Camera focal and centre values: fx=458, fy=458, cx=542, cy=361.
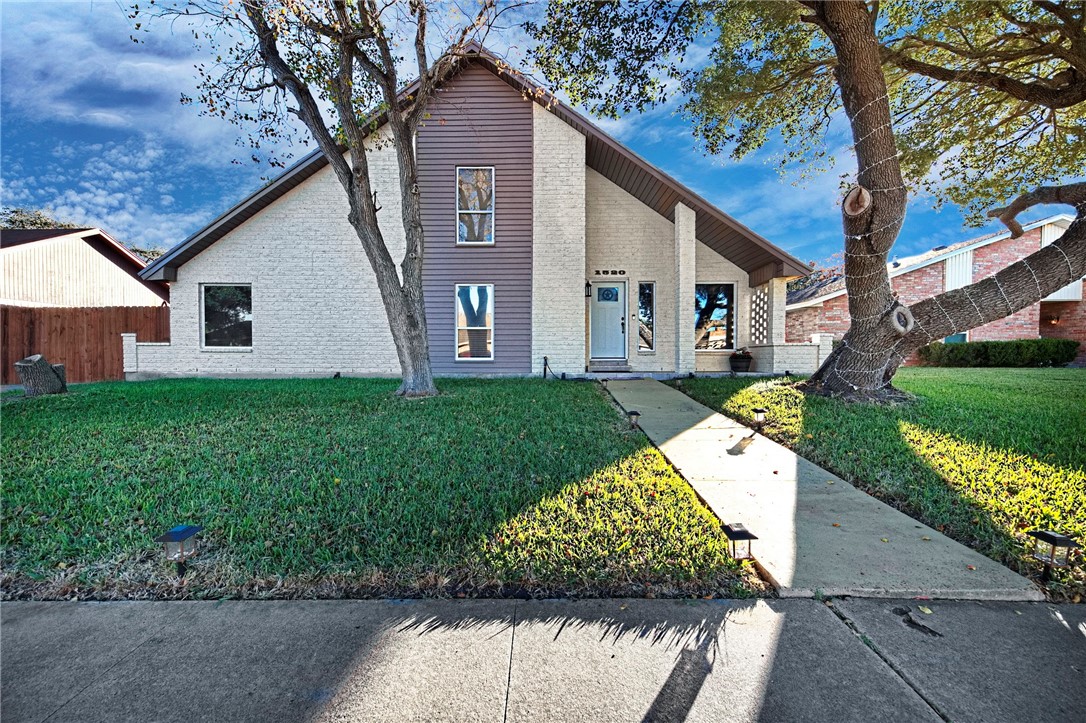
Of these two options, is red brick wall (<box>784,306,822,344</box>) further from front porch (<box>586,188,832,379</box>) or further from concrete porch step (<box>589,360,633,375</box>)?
concrete porch step (<box>589,360,633,375</box>)

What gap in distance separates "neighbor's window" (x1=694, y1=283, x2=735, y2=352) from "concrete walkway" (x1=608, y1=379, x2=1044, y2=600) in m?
7.82

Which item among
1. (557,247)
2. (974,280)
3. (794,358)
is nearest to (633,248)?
(557,247)

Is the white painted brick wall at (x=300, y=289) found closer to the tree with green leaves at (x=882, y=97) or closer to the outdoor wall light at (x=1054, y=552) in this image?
the tree with green leaves at (x=882, y=97)

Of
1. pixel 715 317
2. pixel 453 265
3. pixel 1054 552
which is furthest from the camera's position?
pixel 715 317

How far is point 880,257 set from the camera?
22.0 ft

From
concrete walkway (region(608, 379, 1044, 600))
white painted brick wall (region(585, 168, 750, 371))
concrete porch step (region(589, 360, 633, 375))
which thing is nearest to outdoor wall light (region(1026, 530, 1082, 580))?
concrete walkway (region(608, 379, 1044, 600))

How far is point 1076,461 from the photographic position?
409 centimetres

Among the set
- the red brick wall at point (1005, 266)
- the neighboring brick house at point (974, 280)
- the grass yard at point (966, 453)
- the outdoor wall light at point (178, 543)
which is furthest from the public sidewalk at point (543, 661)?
the red brick wall at point (1005, 266)

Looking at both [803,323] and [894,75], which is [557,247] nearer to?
[894,75]

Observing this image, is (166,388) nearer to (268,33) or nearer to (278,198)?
(278,198)

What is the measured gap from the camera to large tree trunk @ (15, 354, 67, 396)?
770 centimetres

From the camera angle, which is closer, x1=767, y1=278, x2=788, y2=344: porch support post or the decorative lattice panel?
x1=767, y1=278, x2=788, y2=344: porch support post

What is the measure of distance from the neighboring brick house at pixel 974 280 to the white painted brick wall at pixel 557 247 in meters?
12.1

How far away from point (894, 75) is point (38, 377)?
1598cm
